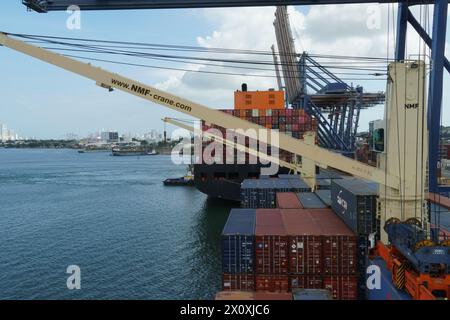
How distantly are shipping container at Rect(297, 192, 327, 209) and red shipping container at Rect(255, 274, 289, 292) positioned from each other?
26.1 feet

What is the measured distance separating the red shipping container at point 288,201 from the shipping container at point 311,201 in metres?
0.32

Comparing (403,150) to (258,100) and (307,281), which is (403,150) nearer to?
(307,281)

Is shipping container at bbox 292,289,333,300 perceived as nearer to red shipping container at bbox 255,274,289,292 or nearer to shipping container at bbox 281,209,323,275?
red shipping container at bbox 255,274,289,292

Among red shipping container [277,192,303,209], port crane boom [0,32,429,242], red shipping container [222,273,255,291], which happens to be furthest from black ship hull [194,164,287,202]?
port crane boom [0,32,429,242]

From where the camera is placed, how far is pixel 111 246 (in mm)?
31609

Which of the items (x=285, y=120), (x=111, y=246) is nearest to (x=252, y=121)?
(x=285, y=120)

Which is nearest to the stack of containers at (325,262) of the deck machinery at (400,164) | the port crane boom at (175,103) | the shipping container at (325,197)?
the deck machinery at (400,164)

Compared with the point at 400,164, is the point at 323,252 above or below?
below

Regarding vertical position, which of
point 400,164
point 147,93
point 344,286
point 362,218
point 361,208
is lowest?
point 344,286

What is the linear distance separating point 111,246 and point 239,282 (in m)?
18.7

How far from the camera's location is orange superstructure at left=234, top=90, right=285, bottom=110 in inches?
2461

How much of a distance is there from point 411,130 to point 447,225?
436 centimetres
